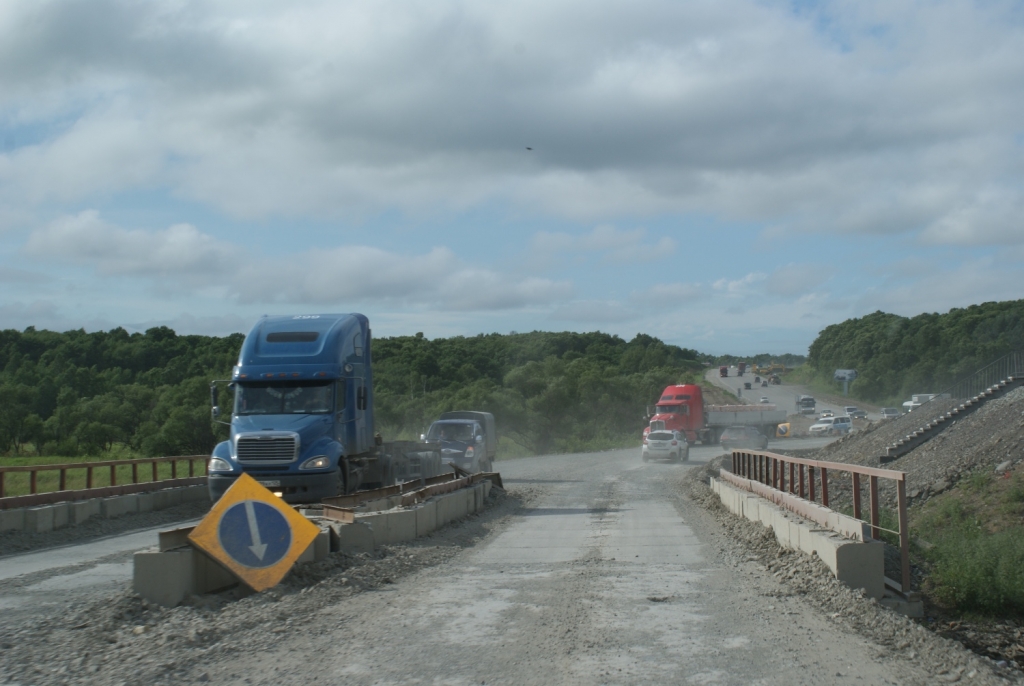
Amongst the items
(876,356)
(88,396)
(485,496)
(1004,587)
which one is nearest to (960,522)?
(1004,587)

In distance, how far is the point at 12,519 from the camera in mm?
15086

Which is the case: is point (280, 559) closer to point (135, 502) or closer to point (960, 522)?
point (135, 502)

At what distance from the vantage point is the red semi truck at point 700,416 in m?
57.1

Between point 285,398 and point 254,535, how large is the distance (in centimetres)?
959

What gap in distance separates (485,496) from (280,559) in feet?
42.1

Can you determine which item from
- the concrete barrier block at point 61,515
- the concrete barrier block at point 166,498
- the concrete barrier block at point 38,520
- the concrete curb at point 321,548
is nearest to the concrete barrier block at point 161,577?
the concrete curb at point 321,548

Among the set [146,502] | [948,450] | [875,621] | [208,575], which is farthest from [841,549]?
[948,450]

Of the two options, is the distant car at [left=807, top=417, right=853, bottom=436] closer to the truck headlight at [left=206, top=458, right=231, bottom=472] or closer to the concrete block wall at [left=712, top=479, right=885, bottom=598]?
the truck headlight at [left=206, top=458, right=231, bottom=472]

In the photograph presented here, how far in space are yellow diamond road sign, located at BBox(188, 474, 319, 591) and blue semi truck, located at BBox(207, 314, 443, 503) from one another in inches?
334

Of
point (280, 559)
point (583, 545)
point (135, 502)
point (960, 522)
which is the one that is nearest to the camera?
point (280, 559)

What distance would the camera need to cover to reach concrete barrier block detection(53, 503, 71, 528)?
15984mm

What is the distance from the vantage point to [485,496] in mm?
21656

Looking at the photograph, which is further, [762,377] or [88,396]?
[762,377]

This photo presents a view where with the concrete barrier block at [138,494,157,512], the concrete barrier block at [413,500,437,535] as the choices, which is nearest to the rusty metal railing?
the concrete barrier block at [413,500,437,535]
